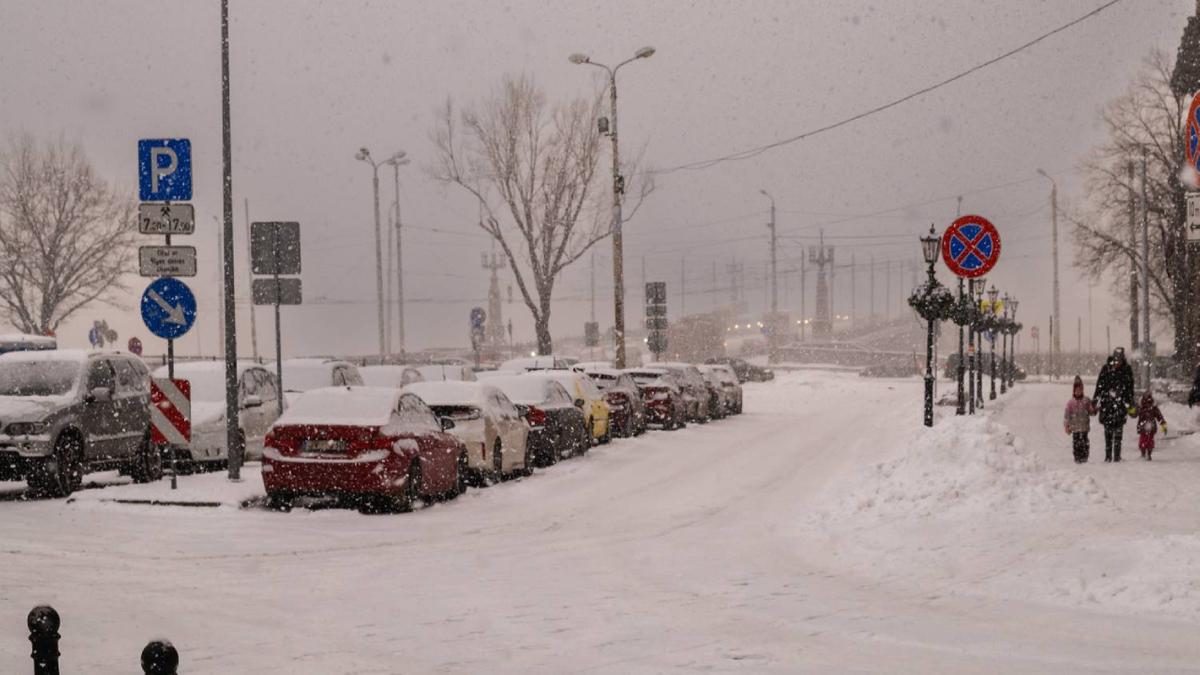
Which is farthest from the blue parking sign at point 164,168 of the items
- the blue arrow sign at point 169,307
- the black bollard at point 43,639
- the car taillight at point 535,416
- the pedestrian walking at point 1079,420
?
the pedestrian walking at point 1079,420

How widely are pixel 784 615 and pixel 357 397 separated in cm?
804

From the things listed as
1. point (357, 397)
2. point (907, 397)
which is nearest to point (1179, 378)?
point (907, 397)

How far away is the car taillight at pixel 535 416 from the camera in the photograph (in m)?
21.3

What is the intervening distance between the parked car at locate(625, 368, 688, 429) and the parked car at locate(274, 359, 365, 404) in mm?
8931

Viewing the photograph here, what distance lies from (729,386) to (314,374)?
17.8m

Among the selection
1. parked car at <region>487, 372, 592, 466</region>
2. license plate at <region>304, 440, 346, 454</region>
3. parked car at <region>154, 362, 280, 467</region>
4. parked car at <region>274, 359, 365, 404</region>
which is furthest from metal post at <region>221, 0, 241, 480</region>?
parked car at <region>274, 359, 365, 404</region>

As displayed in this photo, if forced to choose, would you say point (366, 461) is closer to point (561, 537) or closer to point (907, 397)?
point (561, 537)

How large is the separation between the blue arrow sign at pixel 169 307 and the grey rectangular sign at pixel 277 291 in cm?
236

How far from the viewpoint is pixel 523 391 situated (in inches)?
876

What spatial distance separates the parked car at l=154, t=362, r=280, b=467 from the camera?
19438 mm

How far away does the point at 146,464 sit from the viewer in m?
18.0

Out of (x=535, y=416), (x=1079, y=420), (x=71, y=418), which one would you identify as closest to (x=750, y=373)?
(x=1079, y=420)

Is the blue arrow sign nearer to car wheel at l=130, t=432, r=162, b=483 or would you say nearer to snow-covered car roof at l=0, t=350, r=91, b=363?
snow-covered car roof at l=0, t=350, r=91, b=363

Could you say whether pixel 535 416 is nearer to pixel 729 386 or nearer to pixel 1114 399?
pixel 1114 399
